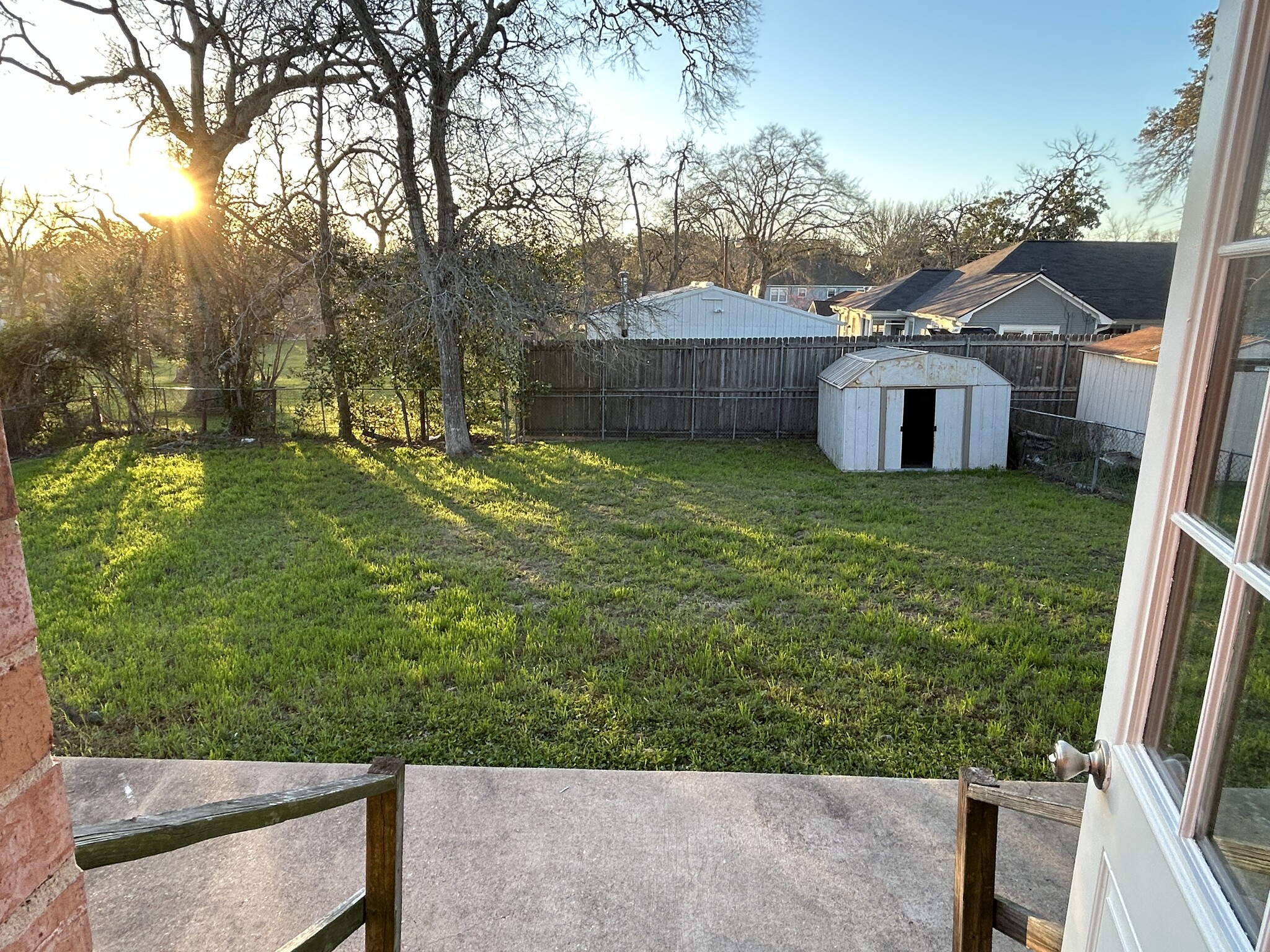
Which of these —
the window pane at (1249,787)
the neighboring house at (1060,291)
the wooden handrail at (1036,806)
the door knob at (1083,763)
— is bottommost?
the wooden handrail at (1036,806)

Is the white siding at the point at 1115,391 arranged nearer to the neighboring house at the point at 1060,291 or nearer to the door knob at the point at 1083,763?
the neighboring house at the point at 1060,291

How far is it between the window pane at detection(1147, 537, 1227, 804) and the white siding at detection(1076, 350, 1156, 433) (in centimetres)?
1016

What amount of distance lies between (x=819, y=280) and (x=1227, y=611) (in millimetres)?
48159

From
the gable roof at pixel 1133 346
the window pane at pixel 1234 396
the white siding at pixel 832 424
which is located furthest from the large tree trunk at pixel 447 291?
the window pane at pixel 1234 396

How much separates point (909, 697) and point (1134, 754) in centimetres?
307

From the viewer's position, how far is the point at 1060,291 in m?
17.5

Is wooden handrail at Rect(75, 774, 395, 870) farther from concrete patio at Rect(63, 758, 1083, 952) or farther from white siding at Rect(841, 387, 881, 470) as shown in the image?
white siding at Rect(841, 387, 881, 470)

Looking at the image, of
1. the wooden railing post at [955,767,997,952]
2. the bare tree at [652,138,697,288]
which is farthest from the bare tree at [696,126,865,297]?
the wooden railing post at [955,767,997,952]

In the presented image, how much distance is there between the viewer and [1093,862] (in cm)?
143

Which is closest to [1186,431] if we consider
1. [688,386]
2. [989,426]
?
[989,426]

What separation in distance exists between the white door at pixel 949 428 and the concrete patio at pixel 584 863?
7919 mm

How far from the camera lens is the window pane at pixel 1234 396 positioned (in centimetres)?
100

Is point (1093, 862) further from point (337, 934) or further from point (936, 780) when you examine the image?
point (936, 780)

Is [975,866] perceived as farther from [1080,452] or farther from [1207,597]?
[1080,452]
